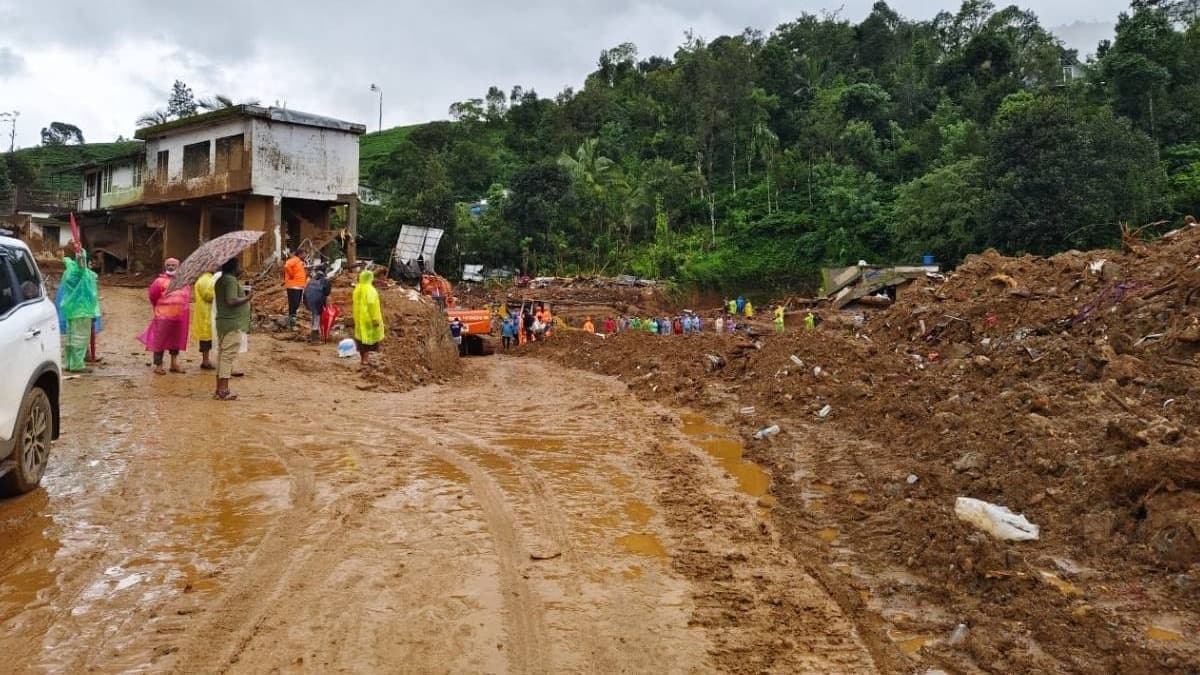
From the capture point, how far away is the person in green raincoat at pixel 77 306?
10.4m

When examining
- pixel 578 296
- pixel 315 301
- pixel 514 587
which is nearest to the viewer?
pixel 514 587

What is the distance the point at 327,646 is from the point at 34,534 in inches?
102

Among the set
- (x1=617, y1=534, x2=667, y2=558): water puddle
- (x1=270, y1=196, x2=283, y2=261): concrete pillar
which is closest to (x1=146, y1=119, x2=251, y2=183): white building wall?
(x1=270, y1=196, x2=283, y2=261): concrete pillar

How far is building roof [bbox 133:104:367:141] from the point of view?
2547 cm

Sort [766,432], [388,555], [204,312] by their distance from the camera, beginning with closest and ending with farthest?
[388,555]
[766,432]
[204,312]

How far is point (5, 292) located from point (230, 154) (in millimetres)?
23168

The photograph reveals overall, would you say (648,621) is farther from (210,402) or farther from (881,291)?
(881,291)

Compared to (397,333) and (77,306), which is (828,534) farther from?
(397,333)

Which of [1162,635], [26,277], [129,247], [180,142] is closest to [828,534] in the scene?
[1162,635]

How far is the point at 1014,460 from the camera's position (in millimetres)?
6277

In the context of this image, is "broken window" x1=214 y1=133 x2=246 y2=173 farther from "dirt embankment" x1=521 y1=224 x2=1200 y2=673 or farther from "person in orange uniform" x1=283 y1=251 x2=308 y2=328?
"dirt embankment" x1=521 y1=224 x2=1200 y2=673

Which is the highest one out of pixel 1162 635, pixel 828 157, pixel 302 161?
pixel 828 157

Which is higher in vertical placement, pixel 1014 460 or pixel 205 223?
pixel 205 223

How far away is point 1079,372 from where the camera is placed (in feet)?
26.7
